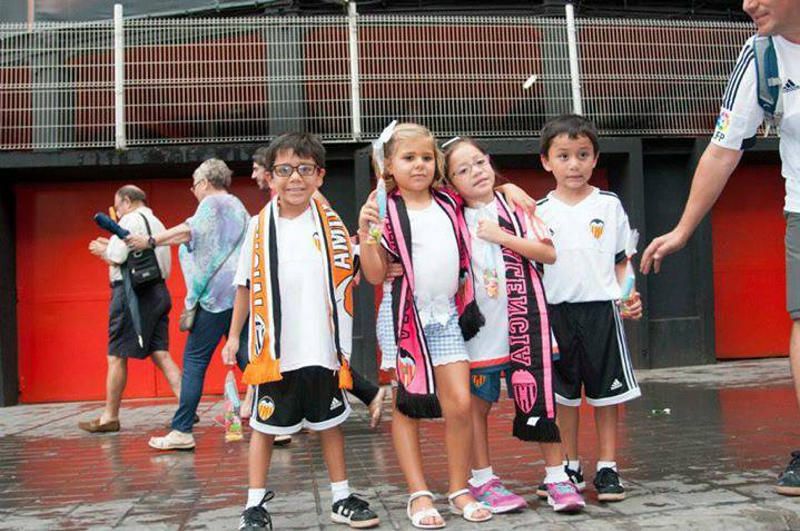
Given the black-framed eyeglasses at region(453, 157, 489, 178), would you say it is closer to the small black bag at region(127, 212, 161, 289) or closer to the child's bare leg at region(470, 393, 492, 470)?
the child's bare leg at region(470, 393, 492, 470)

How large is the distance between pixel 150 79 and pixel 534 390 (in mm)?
7604

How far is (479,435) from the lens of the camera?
143 inches

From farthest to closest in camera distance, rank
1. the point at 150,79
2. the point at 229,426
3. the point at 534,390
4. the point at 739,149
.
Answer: the point at 150,79
the point at 229,426
the point at 739,149
the point at 534,390

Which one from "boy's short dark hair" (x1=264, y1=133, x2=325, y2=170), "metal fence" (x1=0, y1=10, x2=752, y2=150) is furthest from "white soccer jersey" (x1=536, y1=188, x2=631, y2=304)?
"metal fence" (x1=0, y1=10, x2=752, y2=150)

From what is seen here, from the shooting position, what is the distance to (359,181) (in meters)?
9.78

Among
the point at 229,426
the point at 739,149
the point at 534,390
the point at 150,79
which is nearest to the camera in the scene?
the point at 534,390

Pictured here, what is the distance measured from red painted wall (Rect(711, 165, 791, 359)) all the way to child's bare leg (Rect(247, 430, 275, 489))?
886 centimetres

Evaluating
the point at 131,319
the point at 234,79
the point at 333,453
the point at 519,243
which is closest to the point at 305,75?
the point at 234,79

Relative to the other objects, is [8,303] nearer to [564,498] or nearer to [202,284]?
[202,284]

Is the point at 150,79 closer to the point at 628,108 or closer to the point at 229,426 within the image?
the point at 229,426

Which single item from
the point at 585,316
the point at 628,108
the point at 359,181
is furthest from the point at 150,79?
the point at 585,316

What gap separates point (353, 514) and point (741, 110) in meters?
2.46

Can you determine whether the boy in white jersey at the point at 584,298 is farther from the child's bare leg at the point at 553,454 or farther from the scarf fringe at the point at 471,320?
the scarf fringe at the point at 471,320

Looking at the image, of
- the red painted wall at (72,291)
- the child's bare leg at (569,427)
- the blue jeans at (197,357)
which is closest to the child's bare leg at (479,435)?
the child's bare leg at (569,427)
